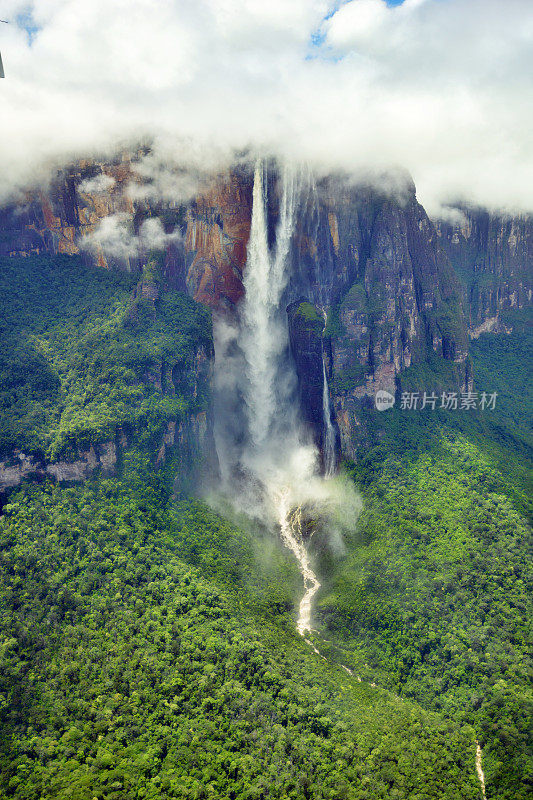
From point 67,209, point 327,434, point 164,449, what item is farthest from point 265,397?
point 67,209

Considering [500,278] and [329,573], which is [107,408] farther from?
[500,278]

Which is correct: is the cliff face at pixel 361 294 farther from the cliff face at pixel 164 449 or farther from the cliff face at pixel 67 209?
the cliff face at pixel 67 209

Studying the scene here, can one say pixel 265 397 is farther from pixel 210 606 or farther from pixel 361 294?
pixel 210 606

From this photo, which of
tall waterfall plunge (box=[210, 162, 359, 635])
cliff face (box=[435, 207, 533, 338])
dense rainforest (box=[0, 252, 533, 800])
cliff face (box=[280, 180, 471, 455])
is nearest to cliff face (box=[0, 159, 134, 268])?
dense rainforest (box=[0, 252, 533, 800])

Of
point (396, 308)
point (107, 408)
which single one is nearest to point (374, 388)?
point (396, 308)

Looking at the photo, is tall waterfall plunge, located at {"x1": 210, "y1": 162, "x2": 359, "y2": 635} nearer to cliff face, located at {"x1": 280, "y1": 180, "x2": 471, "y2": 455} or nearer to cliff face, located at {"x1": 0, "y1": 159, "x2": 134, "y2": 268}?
cliff face, located at {"x1": 280, "y1": 180, "x2": 471, "y2": 455}

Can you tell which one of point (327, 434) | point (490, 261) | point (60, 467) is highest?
point (490, 261)

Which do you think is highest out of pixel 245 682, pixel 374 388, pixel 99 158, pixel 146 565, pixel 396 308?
pixel 99 158
